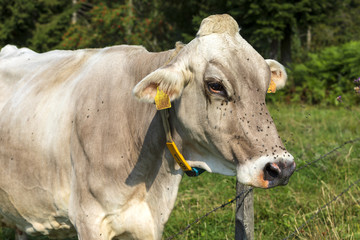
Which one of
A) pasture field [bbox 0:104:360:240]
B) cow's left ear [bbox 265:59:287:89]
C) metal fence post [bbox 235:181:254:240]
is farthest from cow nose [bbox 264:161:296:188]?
metal fence post [bbox 235:181:254:240]

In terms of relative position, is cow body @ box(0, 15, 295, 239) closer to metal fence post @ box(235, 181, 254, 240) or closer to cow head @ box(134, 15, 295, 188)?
cow head @ box(134, 15, 295, 188)

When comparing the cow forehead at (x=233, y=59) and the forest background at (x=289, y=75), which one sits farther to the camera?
the forest background at (x=289, y=75)

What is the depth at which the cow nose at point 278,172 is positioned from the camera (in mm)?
2133

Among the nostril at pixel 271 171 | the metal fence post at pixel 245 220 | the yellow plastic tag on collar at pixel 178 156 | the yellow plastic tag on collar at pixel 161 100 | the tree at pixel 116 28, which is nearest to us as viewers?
the nostril at pixel 271 171

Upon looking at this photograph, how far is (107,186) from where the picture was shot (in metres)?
2.71

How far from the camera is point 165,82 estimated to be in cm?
234

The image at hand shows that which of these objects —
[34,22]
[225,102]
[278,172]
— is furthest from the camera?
[34,22]

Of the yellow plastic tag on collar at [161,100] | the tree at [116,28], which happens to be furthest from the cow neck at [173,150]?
the tree at [116,28]

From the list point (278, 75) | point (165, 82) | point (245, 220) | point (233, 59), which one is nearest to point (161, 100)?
point (165, 82)

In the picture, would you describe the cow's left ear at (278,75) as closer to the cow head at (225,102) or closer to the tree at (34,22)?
the cow head at (225,102)

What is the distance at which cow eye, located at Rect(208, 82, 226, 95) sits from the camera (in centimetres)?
229

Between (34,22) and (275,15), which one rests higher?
(275,15)

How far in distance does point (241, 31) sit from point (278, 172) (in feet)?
46.0

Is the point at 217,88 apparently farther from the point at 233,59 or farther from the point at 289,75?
the point at 289,75
